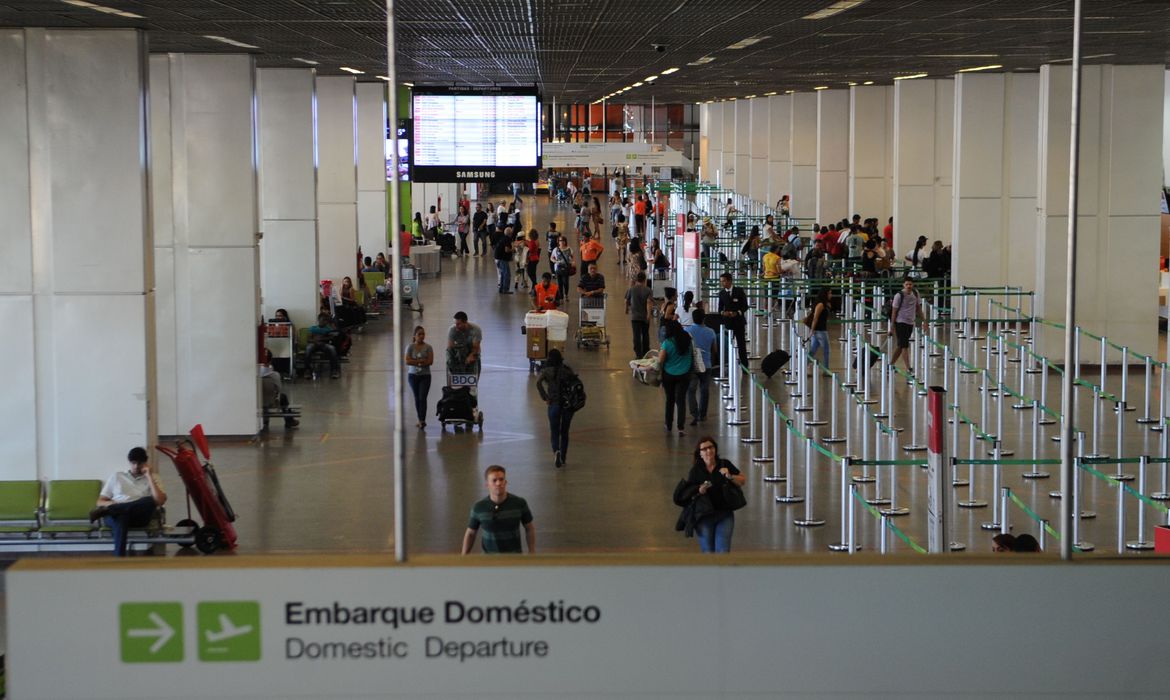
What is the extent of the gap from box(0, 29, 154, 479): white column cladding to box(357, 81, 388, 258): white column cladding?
62.9 ft

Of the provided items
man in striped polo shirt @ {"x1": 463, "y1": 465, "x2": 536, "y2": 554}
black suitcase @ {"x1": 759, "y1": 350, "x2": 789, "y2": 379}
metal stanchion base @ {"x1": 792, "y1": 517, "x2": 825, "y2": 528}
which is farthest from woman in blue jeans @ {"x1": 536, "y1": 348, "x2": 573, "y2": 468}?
black suitcase @ {"x1": 759, "y1": 350, "x2": 789, "y2": 379}

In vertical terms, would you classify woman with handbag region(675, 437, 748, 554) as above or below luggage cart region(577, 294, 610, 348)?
below

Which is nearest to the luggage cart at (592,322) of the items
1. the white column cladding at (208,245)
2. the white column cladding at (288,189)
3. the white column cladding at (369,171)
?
the white column cladding at (288,189)

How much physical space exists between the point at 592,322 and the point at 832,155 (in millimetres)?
18215

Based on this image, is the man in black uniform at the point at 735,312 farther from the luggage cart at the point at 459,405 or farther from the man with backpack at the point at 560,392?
the man with backpack at the point at 560,392

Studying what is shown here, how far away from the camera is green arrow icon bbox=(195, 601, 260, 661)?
19.6 ft

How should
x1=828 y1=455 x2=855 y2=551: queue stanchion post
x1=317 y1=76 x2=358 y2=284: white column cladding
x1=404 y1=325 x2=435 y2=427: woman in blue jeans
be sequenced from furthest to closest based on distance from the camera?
x1=317 y1=76 x2=358 y2=284: white column cladding → x1=404 y1=325 x2=435 y2=427: woman in blue jeans → x1=828 y1=455 x2=855 y2=551: queue stanchion post

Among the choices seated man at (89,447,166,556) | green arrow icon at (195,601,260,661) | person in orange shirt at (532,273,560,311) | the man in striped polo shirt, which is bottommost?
seated man at (89,447,166,556)

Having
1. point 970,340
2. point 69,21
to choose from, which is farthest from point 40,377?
point 970,340

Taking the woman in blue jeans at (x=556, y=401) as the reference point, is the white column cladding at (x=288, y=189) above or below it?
above

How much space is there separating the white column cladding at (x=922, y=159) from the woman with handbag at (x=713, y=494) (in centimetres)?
2283

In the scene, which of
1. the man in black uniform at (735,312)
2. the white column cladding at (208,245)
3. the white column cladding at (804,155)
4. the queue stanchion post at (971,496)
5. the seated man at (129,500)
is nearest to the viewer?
the seated man at (129,500)

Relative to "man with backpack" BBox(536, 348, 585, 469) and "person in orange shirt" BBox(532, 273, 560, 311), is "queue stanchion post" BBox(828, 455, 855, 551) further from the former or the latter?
"person in orange shirt" BBox(532, 273, 560, 311)

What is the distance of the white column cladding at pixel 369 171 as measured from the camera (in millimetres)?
33062
